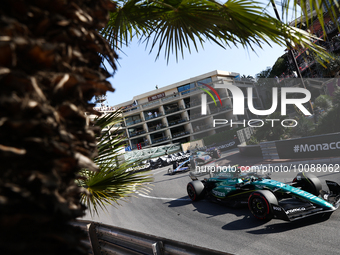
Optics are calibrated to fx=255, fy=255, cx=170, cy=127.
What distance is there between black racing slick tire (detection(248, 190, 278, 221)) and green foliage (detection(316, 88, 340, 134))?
991 cm

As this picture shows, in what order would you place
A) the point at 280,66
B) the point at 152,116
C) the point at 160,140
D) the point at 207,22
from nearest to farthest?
the point at 207,22, the point at 160,140, the point at 152,116, the point at 280,66

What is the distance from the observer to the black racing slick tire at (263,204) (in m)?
5.73

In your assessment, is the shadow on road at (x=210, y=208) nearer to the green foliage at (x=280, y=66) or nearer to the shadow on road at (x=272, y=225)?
the shadow on road at (x=272, y=225)

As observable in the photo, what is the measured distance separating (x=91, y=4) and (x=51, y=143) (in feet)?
2.62

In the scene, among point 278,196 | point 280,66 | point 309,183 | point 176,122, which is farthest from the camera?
point 280,66

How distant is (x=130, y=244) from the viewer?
288cm

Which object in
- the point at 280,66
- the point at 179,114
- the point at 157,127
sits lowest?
the point at 157,127

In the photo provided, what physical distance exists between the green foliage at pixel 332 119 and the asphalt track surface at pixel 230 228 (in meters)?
5.43

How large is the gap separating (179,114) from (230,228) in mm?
45549

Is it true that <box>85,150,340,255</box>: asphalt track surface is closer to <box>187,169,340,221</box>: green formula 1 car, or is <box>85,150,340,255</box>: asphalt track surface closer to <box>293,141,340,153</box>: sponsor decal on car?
<box>187,169,340,221</box>: green formula 1 car

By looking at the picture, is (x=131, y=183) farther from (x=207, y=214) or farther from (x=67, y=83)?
(x=207, y=214)

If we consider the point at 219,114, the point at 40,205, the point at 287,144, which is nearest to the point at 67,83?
the point at 40,205

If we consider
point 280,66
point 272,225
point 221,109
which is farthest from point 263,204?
point 280,66

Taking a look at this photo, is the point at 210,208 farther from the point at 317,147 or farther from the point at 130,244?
the point at 317,147
